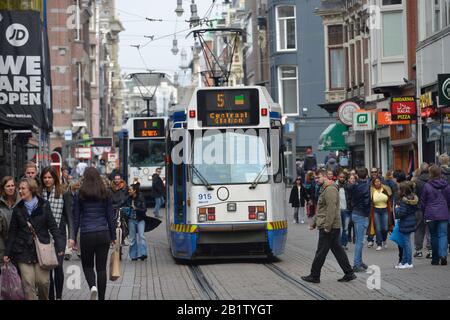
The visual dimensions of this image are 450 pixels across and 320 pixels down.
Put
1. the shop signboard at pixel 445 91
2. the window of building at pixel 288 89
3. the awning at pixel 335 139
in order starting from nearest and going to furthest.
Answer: the shop signboard at pixel 445 91
the awning at pixel 335 139
the window of building at pixel 288 89

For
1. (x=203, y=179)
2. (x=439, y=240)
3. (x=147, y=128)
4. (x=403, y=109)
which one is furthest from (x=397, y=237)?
(x=147, y=128)

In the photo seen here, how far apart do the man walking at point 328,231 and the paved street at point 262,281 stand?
202mm

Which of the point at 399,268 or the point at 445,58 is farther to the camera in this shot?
the point at 445,58

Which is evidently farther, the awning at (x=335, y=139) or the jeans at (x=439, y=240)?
the awning at (x=335, y=139)

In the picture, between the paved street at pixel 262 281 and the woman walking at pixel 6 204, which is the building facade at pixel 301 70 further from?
the woman walking at pixel 6 204

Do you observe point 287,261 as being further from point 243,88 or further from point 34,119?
point 34,119

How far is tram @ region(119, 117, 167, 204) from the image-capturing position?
4306 cm

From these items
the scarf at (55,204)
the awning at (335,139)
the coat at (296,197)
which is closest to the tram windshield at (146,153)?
the awning at (335,139)

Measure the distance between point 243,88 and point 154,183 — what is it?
59.8ft

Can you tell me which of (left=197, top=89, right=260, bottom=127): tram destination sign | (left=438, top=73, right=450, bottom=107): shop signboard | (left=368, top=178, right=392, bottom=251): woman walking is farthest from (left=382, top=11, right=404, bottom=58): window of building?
(left=197, top=89, right=260, bottom=127): tram destination sign

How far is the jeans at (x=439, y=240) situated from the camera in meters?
19.1

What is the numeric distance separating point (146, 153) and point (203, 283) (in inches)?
1040
